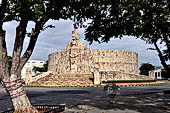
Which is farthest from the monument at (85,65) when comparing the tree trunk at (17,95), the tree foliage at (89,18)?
the tree trunk at (17,95)

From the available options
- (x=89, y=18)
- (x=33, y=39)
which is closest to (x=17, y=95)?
(x=33, y=39)

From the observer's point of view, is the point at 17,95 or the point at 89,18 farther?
the point at 89,18

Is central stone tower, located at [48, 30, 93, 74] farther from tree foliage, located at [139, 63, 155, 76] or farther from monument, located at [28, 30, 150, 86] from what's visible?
tree foliage, located at [139, 63, 155, 76]

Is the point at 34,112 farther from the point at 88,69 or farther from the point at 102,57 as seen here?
the point at 102,57

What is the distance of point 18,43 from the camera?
350 inches

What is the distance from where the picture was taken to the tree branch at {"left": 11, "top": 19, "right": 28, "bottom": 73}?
878 cm

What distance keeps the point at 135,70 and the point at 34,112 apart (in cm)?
5764

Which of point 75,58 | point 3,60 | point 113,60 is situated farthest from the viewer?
point 113,60

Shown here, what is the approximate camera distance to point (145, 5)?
32.8 ft

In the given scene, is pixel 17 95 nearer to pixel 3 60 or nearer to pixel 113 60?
pixel 3 60

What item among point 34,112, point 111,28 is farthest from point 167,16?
point 34,112

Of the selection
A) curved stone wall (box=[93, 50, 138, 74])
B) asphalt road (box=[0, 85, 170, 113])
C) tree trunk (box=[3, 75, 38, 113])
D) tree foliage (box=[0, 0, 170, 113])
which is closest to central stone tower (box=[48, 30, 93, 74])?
curved stone wall (box=[93, 50, 138, 74])

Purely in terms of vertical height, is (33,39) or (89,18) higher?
(89,18)

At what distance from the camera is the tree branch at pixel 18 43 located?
8784 mm
